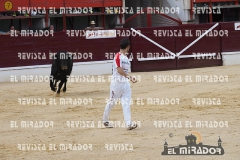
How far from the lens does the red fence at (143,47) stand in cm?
2061

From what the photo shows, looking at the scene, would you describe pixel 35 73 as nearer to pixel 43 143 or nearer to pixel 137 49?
pixel 137 49

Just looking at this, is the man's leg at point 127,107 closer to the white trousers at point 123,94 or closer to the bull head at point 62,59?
the white trousers at point 123,94

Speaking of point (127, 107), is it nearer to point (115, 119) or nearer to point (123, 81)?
point (123, 81)

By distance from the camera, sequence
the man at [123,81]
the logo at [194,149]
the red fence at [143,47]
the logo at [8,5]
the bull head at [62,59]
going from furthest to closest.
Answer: the logo at [8,5], the red fence at [143,47], the bull head at [62,59], the man at [123,81], the logo at [194,149]

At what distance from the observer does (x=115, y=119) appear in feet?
38.4

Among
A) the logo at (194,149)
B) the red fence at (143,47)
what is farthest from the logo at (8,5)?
the logo at (194,149)

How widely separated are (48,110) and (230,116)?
12.9 ft

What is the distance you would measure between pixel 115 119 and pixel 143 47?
10310mm

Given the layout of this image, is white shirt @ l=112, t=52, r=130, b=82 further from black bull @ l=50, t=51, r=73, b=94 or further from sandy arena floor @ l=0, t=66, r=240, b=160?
black bull @ l=50, t=51, r=73, b=94

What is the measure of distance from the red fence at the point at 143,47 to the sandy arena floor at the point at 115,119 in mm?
2502

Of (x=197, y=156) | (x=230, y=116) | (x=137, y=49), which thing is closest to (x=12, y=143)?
(x=197, y=156)

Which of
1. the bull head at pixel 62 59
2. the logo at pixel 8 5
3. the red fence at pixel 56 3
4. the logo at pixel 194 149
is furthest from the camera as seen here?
the red fence at pixel 56 3

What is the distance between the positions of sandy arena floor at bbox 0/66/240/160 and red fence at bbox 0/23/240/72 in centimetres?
250

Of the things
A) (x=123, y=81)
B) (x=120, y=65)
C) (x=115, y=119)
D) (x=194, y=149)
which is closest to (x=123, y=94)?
(x=123, y=81)
